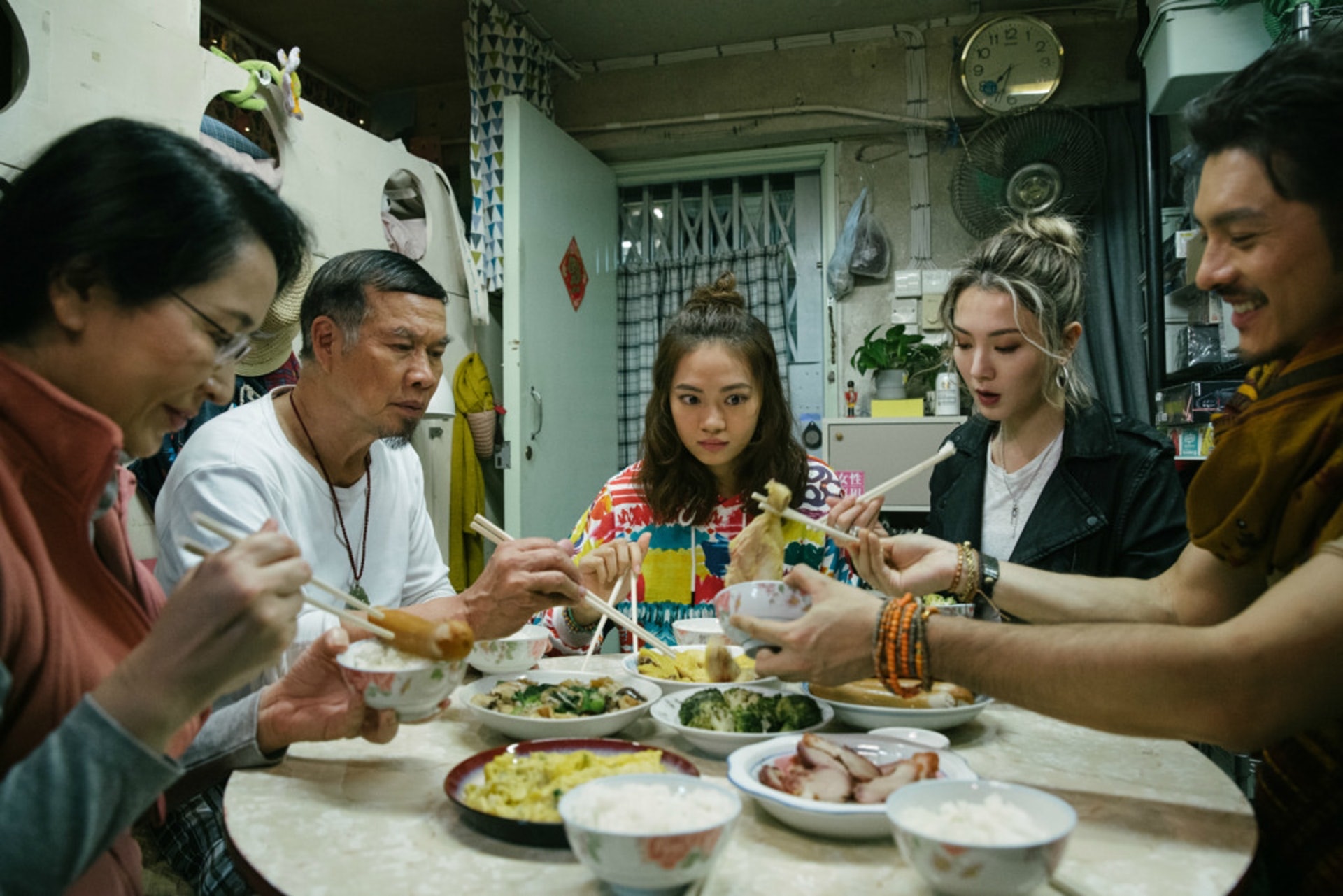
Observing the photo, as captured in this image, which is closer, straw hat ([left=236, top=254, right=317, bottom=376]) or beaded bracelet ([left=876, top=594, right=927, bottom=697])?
beaded bracelet ([left=876, top=594, right=927, bottom=697])

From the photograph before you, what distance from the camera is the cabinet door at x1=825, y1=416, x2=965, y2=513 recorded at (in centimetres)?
417

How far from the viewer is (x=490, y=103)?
4.46 meters

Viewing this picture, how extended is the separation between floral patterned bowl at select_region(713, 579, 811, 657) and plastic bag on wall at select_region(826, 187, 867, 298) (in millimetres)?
3732

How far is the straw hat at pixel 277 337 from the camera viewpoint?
294cm

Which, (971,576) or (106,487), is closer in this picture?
(106,487)

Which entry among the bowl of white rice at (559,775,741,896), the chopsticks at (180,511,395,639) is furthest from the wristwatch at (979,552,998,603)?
the chopsticks at (180,511,395,639)

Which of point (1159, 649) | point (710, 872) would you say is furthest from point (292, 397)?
point (1159, 649)

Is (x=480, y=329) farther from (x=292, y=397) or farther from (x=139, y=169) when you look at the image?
(x=139, y=169)

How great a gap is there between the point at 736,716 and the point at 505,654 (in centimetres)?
55

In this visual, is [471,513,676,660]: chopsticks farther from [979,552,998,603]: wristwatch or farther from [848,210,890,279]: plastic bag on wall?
[848,210,890,279]: plastic bag on wall

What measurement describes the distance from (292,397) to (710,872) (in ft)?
5.56

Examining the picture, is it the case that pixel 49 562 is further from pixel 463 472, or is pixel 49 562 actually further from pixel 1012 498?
pixel 463 472

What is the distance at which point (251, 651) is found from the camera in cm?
88

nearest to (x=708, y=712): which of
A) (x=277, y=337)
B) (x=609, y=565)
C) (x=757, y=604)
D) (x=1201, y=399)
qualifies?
(x=757, y=604)
